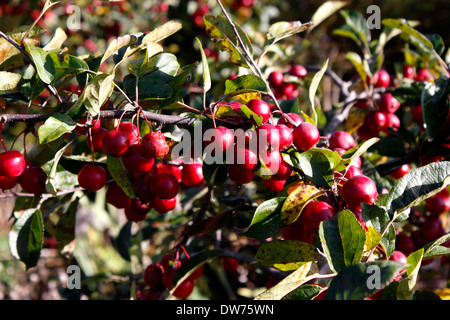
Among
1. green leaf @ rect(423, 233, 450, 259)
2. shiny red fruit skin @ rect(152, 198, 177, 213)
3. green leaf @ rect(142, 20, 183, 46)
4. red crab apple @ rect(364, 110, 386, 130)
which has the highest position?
green leaf @ rect(142, 20, 183, 46)

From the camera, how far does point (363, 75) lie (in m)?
1.15

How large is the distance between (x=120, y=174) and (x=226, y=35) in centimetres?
37

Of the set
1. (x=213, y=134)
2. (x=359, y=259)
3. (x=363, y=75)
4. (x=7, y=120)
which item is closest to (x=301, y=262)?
(x=359, y=259)

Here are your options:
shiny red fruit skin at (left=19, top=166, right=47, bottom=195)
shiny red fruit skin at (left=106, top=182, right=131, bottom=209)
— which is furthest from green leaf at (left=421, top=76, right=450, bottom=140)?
shiny red fruit skin at (left=19, top=166, right=47, bottom=195)

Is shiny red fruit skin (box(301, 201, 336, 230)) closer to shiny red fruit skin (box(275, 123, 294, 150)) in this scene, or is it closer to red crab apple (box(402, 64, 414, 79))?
shiny red fruit skin (box(275, 123, 294, 150))

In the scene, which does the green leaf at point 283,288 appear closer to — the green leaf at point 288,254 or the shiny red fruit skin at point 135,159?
the green leaf at point 288,254

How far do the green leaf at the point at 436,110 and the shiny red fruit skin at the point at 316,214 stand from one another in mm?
427

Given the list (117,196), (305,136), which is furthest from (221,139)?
(117,196)

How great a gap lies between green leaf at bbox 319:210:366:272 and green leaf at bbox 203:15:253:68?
1.38ft

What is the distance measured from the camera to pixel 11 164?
0.73m

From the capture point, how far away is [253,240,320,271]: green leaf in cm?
65

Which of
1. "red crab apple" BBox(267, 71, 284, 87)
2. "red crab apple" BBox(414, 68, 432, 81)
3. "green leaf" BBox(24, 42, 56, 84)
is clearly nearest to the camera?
"green leaf" BBox(24, 42, 56, 84)

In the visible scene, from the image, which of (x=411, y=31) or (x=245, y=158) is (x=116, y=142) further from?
(x=411, y=31)

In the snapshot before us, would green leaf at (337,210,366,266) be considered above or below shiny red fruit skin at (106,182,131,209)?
above
